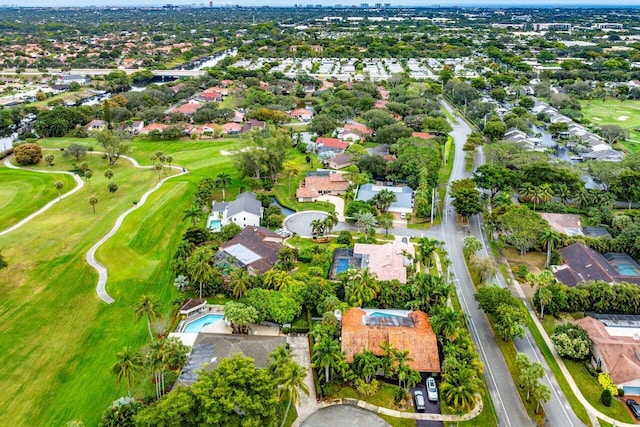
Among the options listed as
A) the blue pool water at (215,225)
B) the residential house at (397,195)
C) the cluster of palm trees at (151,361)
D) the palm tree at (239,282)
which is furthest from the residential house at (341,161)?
the cluster of palm trees at (151,361)

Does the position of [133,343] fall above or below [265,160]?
below

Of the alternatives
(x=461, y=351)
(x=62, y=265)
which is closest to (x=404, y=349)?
(x=461, y=351)

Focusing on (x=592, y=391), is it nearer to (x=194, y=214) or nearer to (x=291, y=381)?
(x=291, y=381)

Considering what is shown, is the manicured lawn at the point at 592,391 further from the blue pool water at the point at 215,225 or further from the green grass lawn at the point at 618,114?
the green grass lawn at the point at 618,114

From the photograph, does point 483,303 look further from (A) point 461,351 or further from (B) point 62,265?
(B) point 62,265

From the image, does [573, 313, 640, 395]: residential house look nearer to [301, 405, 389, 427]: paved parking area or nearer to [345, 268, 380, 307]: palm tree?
[345, 268, 380, 307]: palm tree

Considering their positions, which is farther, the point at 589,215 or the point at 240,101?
the point at 240,101
